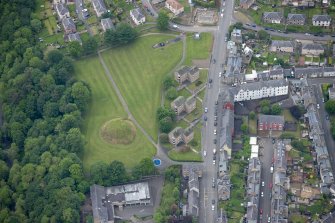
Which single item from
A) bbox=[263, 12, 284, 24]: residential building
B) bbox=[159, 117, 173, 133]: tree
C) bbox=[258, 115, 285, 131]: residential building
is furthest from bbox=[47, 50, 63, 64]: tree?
bbox=[263, 12, 284, 24]: residential building

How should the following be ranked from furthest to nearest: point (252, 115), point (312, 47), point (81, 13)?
point (81, 13) → point (312, 47) → point (252, 115)

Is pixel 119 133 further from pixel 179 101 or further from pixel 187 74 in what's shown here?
pixel 187 74

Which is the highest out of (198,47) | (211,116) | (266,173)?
(198,47)

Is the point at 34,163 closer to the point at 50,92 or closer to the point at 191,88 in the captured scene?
the point at 50,92

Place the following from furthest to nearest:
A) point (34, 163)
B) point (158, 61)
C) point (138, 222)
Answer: point (158, 61), point (34, 163), point (138, 222)

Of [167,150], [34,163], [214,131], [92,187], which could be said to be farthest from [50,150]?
[214,131]

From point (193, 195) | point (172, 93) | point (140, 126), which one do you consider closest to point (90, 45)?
point (172, 93)

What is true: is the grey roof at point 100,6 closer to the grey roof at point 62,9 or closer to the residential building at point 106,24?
the residential building at point 106,24
